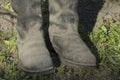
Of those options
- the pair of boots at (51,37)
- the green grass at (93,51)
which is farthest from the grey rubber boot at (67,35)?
the green grass at (93,51)

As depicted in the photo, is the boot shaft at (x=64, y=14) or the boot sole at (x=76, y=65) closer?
the boot sole at (x=76, y=65)

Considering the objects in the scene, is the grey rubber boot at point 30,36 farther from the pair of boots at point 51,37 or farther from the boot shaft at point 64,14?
the boot shaft at point 64,14

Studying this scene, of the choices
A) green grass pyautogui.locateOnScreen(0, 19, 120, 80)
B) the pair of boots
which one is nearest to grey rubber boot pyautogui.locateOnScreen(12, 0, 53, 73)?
the pair of boots

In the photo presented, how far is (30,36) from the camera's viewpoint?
109 inches

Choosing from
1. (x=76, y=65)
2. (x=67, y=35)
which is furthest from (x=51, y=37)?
(x=76, y=65)

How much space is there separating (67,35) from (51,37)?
0.49ft

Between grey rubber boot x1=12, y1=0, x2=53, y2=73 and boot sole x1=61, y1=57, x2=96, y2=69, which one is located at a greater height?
grey rubber boot x1=12, y1=0, x2=53, y2=73

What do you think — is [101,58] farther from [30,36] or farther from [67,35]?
[30,36]

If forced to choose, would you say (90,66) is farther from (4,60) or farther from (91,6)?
(91,6)

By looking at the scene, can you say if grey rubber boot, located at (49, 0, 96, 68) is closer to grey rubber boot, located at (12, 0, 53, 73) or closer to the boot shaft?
the boot shaft

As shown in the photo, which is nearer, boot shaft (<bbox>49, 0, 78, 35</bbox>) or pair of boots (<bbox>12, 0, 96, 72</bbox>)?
pair of boots (<bbox>12, 0, 96, 72</bbox>)

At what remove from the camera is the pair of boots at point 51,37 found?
2.65 m

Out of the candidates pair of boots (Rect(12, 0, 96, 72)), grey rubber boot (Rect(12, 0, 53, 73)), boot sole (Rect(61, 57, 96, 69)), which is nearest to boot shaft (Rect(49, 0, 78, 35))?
pair of boots (Rect(12, 0, 96, 72))

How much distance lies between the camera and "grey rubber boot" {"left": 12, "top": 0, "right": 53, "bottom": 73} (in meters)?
2.63
